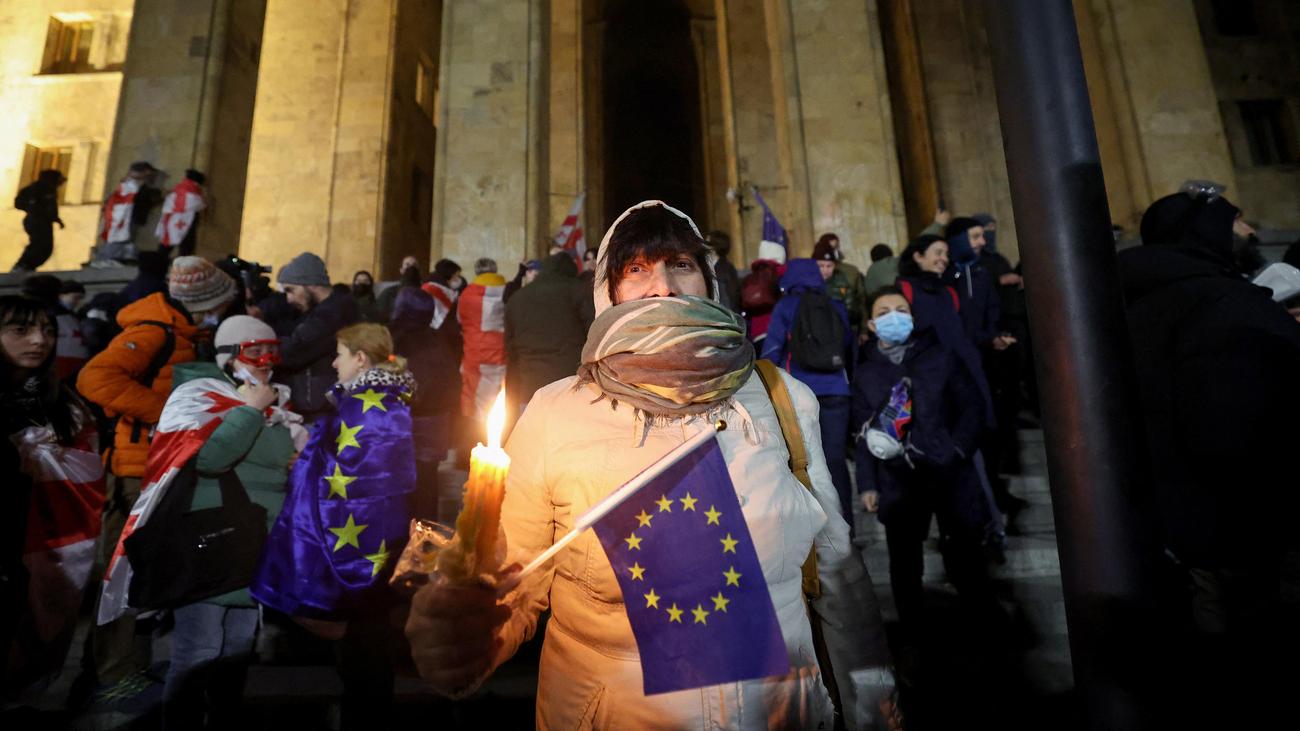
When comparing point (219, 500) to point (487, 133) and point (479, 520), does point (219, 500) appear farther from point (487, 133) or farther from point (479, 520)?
point (487, 133)

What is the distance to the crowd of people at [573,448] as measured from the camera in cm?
146

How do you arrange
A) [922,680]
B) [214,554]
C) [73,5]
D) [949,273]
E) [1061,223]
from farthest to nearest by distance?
[73,5] < [949,273] < [922,680] < [214,554] < [1061,223]

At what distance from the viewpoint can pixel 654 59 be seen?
20.8m

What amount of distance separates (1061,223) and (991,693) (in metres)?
3.15

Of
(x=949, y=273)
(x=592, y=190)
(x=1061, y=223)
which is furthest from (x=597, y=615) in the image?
(x=592, y=190)

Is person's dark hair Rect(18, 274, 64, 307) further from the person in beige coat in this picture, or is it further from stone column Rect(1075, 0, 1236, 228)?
stone column Rect(1075, 0, 1236, 228)

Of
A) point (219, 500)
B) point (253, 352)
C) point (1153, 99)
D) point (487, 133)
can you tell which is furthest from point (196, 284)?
point (1153, 99)

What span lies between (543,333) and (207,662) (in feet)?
8.75

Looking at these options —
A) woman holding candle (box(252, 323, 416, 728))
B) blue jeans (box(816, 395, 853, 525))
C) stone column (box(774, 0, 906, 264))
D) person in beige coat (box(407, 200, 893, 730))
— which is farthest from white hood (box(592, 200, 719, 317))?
stone column (box(774, 0, 906, 264))

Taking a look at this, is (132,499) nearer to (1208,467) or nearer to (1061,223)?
(1061,223)

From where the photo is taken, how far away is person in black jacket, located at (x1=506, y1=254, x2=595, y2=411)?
4543mm

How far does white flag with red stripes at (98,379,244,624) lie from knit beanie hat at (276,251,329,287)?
8.86ft

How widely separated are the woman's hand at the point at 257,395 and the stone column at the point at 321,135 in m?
12.8

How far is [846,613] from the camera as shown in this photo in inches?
58.8
